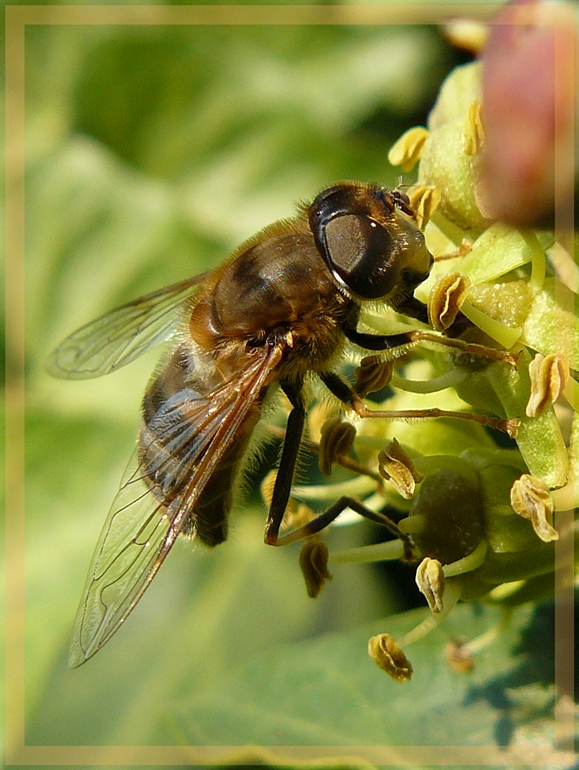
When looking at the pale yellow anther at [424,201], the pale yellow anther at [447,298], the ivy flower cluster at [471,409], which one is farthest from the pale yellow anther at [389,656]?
the pale yellow anther at [424,201]

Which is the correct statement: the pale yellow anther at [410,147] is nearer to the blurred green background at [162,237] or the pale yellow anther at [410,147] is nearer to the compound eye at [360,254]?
the compound eye at [360,254]

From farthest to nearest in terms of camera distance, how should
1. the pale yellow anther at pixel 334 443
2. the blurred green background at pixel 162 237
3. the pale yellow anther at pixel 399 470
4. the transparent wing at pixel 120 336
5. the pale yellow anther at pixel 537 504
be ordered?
the blurred green background at pixel 162 237 → the transparent wing at pixel 120 336 → the pale yellow anther at pixel 334 443 → the pale yellow anther at pixel 399 470 → the pale yellow anther at pixel 537 504

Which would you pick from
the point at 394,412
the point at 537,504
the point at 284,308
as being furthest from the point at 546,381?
the point at 284,308

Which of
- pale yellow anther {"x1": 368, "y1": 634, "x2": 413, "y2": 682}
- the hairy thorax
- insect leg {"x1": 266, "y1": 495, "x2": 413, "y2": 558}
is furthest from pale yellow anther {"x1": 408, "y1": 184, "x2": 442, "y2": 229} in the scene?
pale yellow anther {"x1": 368, "y1": 634, "x2": 413, "y2": 682}

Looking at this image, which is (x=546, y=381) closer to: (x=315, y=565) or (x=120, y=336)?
(x=315, y=565)

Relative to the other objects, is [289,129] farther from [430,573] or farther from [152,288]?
[430,573]

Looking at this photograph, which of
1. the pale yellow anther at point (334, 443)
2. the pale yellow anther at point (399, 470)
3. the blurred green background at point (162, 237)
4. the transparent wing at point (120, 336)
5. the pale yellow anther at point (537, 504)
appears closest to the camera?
the pale yellow anther at point (537, 504)

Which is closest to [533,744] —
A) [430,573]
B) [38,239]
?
[430,573]
